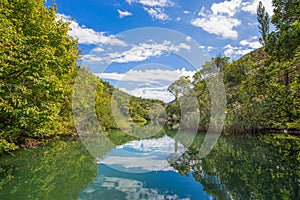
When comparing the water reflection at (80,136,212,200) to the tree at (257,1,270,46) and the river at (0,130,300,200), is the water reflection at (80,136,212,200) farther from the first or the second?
the tree at (257,1,270,46)

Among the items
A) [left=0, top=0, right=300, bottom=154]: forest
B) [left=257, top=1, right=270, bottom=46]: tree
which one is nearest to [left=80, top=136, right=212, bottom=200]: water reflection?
[left=0, top=0, right=300, bottom=154]: forest

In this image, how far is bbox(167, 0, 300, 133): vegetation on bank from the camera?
1028cm

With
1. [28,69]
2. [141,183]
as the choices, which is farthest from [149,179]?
[28,69]

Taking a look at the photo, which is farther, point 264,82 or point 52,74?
point 264,82

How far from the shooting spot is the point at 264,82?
43.4 ft

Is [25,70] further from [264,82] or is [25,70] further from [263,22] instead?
[263,22]

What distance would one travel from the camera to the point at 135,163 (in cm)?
1026

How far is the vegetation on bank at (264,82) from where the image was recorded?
10281mm

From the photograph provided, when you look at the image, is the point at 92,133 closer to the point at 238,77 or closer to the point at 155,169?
the point at 155,169

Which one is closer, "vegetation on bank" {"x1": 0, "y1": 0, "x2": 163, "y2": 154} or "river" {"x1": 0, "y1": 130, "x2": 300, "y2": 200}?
"river" {"x1": 0, "y1": 130, "x2": 300, "y2": 200}

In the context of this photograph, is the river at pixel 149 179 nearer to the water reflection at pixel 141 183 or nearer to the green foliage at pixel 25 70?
the water reflection at pixel 141 183

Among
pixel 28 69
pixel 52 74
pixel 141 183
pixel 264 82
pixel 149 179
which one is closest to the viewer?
pixel 28 69

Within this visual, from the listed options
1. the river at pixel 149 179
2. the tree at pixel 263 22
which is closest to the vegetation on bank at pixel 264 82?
the tree at pixel 263 22

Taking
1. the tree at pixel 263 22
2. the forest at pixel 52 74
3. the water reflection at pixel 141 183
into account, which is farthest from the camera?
the tree at pixel 263 22
